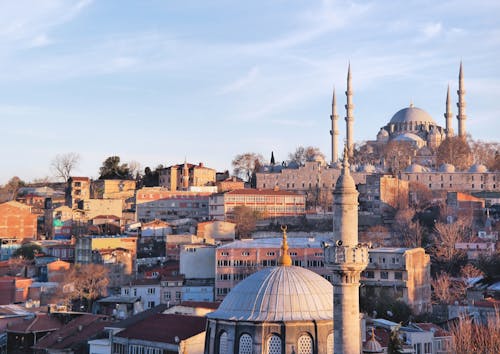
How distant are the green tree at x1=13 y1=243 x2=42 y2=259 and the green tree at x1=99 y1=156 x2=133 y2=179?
2045 cm

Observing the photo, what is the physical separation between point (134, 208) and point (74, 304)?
24.6 meters

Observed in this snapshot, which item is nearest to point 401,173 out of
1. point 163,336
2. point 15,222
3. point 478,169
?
point 478,169

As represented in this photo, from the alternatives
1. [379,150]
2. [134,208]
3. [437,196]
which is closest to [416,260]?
[437,196]

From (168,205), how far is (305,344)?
41.6 meters

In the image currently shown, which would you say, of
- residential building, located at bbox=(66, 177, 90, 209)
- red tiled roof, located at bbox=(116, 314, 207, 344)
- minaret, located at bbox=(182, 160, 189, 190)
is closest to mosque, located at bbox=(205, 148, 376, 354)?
red tiled roof, located at bbox=(116, 314, 207, 344)

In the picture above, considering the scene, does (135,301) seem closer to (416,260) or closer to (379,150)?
(416,260)

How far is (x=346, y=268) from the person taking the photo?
16.4 meters

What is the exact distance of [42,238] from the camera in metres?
59.0

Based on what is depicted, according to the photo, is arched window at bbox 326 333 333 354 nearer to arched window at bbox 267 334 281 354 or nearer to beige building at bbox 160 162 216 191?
arched window at bbox 267 334 281 354

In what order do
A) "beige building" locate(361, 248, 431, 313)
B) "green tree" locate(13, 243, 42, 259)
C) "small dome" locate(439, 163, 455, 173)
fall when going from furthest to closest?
1. "small dome" locate(439, 163, 455, 173)
2. "green tree" locate(13, 243, 42, 259)
3. "beige building" locate(361, 248, 431, 313)

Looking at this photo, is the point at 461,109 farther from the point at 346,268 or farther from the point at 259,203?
the point at 346,268

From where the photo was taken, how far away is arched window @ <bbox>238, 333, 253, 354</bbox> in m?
21.9

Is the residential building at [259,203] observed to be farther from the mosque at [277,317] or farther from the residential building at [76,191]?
the mosque at [277,317]

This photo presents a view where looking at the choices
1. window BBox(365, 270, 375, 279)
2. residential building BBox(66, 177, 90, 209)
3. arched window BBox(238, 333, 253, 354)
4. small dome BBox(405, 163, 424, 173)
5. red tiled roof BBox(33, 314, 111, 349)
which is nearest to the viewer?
arched window BBox(238, 333, 253, 354)
